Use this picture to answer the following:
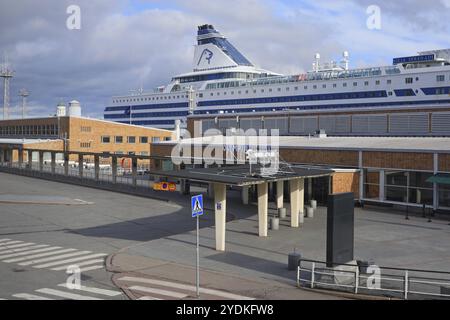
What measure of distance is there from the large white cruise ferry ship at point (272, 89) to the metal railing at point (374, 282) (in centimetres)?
2546

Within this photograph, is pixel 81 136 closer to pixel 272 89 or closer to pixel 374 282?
pixel 272 89

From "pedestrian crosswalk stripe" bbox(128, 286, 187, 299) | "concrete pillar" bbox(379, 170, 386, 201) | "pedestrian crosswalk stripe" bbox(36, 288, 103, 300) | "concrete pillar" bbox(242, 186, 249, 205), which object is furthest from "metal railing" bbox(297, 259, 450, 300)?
"concrete pillar" bbox(242, 186, 249, 205)

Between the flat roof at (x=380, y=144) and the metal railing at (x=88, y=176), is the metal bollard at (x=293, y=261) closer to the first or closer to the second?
the flat roof at (x=380, y=144)

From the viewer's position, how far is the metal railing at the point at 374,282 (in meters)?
11.9

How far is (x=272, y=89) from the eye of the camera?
7388cm

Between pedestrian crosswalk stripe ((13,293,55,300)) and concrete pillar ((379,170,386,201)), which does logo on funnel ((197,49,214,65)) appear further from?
pedestrian crosswalk stripe ((13,293,55,300))

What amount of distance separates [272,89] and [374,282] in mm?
62375

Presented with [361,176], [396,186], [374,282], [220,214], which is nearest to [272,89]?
[361,176]

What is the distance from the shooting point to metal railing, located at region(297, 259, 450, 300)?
39.1ft

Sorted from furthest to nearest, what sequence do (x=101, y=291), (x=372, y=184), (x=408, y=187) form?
(x=372, y=184)
(x=408, y=187)
(x=101, y=291)

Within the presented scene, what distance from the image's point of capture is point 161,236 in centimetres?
2055

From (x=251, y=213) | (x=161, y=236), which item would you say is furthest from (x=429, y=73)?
(x=161, y=236)
